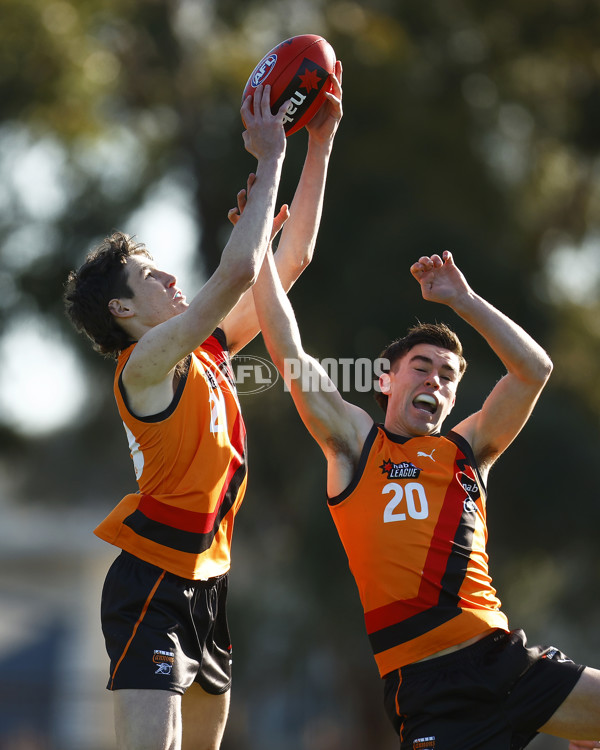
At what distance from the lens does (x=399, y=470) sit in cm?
489

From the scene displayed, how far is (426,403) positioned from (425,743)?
1.56 m

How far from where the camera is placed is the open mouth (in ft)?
16.4

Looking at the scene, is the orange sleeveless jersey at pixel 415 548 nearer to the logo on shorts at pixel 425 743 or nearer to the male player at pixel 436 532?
the male player at pixel 436 532

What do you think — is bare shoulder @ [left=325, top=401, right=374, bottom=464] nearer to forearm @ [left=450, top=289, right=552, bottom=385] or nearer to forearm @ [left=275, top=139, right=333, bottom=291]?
forearm @ [left=450, top=289, right=552, bottom=385]

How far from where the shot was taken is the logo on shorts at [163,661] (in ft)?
14.0

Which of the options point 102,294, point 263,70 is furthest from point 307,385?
point 263,70

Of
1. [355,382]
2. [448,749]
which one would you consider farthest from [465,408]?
[448,749]

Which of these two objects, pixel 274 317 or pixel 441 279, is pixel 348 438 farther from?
pixel 441 279

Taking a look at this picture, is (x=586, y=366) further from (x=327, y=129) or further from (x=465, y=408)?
(x=327, y=129)

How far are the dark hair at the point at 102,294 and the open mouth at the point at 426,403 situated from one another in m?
1.40

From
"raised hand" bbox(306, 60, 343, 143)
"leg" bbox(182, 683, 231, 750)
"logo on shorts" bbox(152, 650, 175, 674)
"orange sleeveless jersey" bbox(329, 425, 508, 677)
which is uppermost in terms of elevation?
"raised hand" bbox(306, 60, 343, 143)

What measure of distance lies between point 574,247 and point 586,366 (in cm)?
239

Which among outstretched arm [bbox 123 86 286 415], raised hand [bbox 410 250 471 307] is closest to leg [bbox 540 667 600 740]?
raised hand [bbox 410 250 471 307]

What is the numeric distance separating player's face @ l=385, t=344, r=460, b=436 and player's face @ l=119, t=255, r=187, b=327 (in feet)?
3.76
